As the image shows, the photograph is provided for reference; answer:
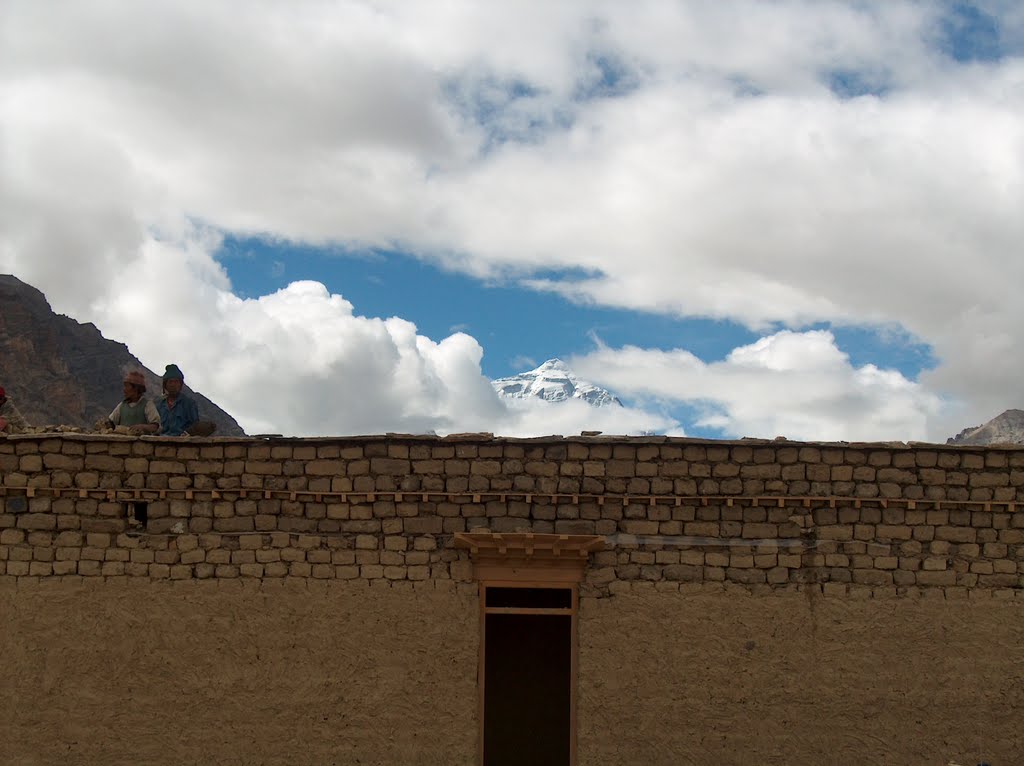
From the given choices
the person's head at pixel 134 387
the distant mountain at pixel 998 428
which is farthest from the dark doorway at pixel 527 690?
the distant mountain at pixel 998 428

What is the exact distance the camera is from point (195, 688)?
9891 mm

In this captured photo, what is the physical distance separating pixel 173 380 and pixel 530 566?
4.35 metres

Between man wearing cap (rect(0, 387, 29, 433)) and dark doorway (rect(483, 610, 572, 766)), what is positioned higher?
man wearing cap (rect(0, 387, 29, 433))

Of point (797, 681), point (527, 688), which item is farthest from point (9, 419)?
point (797, 681)

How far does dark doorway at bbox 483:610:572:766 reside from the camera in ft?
45.2

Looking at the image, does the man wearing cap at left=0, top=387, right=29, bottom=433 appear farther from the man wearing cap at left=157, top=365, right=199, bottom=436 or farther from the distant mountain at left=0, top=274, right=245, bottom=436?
the distant mountain at left=0, top=274, right=245, bottom=436

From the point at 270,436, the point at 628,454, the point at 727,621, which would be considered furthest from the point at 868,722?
the point at 270,436

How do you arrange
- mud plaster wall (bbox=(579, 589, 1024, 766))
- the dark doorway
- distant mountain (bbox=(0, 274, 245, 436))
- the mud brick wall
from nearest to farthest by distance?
mud plaster wall (bbox=(579, 589, 1024, 766)) < the mud brick wall < the dark doorway < distant mountain (bbox=(0, 274, 245, 436))

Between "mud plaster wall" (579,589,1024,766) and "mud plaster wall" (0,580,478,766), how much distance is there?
1310mm

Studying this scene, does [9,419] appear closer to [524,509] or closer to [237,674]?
[237,674]

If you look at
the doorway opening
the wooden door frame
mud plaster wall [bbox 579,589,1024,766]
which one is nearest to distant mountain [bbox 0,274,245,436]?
the doorway opening

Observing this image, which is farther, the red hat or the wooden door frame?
the red hat

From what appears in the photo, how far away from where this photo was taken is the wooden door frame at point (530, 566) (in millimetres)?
9820

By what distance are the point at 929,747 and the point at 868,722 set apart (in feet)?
1.88
